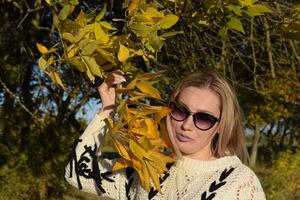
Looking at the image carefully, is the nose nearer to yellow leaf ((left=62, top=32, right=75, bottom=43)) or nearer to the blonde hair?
the blonde hair

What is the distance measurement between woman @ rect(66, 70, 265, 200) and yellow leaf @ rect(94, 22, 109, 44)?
27cm

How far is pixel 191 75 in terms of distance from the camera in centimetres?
198

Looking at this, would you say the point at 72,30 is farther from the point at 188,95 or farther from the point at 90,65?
the point at 188,95

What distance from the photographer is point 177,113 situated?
187cm

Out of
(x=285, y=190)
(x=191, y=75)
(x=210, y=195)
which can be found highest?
(x=191, y=75)

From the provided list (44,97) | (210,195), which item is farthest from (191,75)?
(44,97)

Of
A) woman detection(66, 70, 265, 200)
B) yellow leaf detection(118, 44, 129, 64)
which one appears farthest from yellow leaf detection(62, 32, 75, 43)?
woman detection(66, 70, 265, 200)

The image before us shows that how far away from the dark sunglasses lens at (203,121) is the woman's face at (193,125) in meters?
0.01

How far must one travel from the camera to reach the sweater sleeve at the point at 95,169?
2061mm

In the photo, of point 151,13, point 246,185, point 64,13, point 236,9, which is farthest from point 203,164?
point 64,13

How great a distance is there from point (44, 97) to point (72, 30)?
19.8 ft

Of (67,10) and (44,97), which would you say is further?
(44,97)

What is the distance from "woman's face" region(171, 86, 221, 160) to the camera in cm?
184

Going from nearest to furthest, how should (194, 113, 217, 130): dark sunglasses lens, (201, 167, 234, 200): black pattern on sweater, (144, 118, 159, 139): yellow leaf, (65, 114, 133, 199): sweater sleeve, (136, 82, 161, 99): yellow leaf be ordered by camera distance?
(136, 82, 161, 99): yellow leaf
(144, 118, 159, 139): yellow leaf
(201, 167, 234, 200): black pattern on sweater
(194, 113, 217, 130): dark sunglasses lens
(65, 114, 133, 199): sweater sleeve
